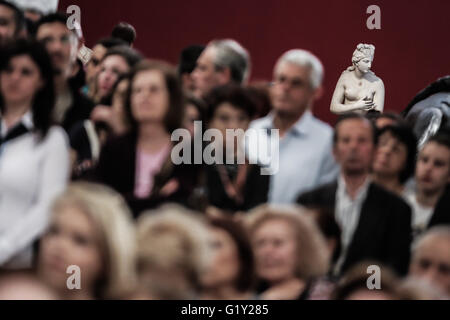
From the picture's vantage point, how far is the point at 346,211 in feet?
11.6

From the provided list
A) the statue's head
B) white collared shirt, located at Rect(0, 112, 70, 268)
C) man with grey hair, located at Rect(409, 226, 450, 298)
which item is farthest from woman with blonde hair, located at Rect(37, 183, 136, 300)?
the statue's head

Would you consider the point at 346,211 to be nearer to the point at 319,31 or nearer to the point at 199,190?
the point at 199,190

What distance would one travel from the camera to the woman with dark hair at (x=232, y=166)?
3475 mm

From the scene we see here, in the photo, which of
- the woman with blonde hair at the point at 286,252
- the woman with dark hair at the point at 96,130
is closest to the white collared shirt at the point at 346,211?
the woman with blonde hair at the point at 286,252

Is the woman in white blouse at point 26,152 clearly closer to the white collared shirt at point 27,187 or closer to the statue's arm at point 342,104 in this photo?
the white collared shirt at point 27,187

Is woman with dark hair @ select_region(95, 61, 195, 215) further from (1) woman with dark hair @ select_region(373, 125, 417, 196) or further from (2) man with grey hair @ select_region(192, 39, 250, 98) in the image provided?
(1) woman with dark hair @ select_region(373, 125, 417, 196)

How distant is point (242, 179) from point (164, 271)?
0.77 m

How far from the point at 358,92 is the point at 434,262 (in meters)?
3.33

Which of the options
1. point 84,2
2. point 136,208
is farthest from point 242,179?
point 84,2

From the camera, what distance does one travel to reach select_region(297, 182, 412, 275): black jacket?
3.39 metres

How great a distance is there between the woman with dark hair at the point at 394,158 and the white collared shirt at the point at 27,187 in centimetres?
133

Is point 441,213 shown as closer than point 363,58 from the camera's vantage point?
Yes

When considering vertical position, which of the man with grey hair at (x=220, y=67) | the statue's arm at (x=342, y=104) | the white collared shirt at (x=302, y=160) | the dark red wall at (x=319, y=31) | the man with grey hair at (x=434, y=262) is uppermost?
the dark red wall at (x=319, y=31)

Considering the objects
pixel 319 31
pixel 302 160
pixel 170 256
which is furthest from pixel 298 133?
pixel 319 31
